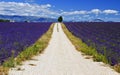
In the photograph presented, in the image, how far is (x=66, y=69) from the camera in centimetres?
1496

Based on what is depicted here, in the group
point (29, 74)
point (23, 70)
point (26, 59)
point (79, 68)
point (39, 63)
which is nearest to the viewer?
point (29, 74)

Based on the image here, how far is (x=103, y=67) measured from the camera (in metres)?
16.0

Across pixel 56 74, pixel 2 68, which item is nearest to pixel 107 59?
pixel 56 74

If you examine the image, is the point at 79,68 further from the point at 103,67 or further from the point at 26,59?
the point at 26,59

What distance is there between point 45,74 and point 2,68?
177cm

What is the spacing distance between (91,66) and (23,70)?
3.51 meters

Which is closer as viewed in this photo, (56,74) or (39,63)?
(56,74)

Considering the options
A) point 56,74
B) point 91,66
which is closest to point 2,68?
point 56,74

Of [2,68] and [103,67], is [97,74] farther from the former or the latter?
[2,68]

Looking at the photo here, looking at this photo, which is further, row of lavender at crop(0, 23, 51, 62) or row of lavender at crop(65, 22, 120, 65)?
row of lavender at crop(65, 22, 120, 65)

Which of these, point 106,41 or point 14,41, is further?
point 106,41

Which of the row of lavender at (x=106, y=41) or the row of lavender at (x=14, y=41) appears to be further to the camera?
the row of lavender at (x=106, y=41)

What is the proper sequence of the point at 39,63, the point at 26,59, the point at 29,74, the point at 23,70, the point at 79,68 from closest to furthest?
1. the point at 29,74
2. the point at 23,70
3. the point at 79,68
4. the point at 39,63
5. the point at 26,59

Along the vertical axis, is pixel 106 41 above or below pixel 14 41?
below
